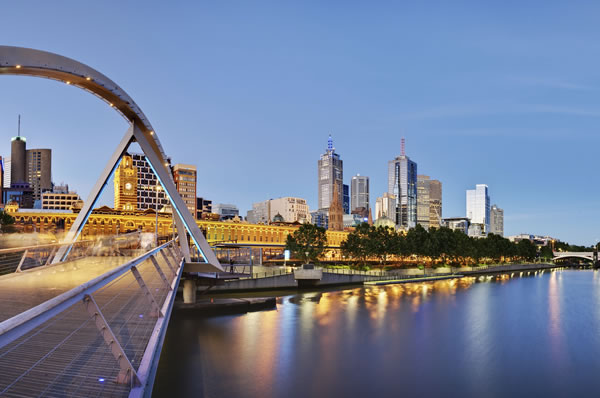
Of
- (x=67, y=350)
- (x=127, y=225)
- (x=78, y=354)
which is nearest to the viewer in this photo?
(x=78, y=354)

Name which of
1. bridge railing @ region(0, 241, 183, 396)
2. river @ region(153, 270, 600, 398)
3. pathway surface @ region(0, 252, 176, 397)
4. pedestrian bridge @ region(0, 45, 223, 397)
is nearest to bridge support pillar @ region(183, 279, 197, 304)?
river @ region(153, 270, 600, 398)

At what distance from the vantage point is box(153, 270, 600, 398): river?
24.3 meters

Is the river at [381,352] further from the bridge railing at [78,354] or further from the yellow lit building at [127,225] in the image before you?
the yellow lit building at [127,225]

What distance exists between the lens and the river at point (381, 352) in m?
24.3

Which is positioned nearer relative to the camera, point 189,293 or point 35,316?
point 35,316

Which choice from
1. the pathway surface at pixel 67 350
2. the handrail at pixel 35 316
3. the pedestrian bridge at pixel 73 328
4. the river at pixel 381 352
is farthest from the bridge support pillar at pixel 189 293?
the handrail at pixel 35 316

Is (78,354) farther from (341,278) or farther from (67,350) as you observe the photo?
(341,278)

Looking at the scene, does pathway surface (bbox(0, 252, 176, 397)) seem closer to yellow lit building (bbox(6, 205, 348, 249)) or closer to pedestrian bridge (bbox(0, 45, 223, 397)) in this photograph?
pedestrian bridge (bbox(0, 45, 223, 397))

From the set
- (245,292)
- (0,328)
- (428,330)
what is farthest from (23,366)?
(245,292)

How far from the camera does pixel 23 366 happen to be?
23.5ft

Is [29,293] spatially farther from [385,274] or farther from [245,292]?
[385,274]

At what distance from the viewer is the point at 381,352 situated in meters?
32.1

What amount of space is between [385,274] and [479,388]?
202 ft

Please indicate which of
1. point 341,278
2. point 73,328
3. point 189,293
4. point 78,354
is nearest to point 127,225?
point 341,278
